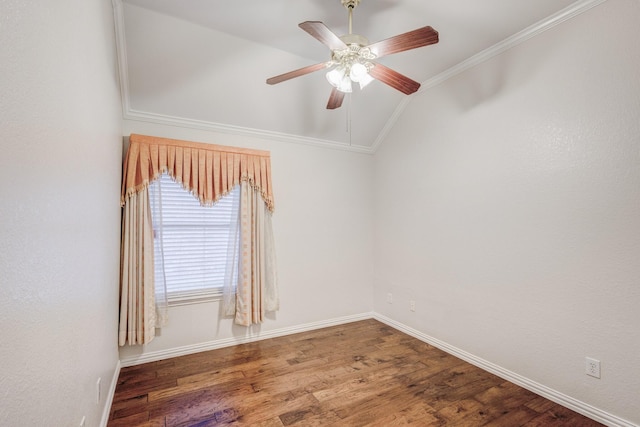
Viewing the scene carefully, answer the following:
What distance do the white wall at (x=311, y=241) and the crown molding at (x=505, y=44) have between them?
108cm

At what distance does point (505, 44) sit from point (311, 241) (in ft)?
9.21

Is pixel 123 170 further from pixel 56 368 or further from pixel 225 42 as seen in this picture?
pixel 56 368

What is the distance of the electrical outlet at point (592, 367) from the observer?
205cm

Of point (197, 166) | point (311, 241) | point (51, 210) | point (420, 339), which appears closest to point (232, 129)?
point (197, 166)

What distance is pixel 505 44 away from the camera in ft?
8.53

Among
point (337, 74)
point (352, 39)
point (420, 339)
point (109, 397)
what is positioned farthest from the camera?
point (420, 339)

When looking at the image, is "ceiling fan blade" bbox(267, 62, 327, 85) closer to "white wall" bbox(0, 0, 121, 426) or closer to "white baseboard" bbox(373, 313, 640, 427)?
"white wall" bbox(0, 0, 121, 426)

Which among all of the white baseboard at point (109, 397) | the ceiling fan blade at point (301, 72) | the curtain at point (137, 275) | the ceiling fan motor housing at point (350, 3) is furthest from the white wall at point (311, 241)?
the ceiling fan motor housing at point (350, 3)

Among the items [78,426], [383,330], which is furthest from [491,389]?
[78,426]

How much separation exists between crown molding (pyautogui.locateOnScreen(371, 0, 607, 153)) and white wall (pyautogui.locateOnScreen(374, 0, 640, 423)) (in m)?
0.05

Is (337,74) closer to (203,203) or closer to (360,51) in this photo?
(360,51)

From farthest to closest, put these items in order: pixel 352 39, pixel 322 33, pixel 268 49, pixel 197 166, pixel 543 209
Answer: pixel 197 166 → pixel 268 49 → pixel 543 209 → pixel 352 39 → pixel 322 33

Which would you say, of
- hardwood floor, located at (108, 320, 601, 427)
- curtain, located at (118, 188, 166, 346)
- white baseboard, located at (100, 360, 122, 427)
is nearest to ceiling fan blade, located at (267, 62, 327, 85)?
curtain, located at (118, 188, 166, 346)

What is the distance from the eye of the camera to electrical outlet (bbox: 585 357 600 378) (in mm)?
2053
